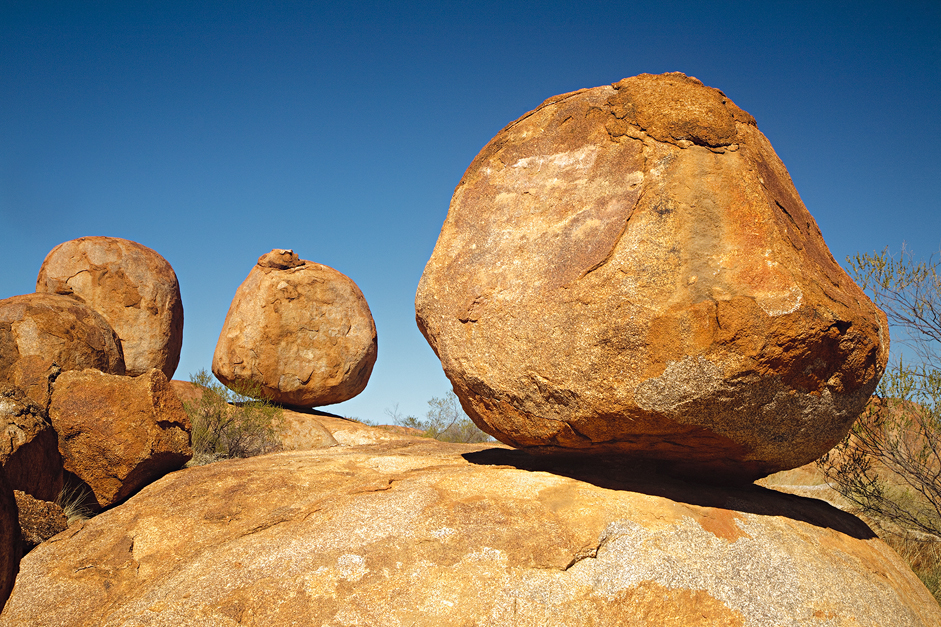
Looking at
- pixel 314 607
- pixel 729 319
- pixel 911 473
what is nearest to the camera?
pixel 314 607

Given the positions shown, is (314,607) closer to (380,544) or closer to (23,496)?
(380,544)

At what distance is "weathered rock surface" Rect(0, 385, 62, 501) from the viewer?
3850 mm

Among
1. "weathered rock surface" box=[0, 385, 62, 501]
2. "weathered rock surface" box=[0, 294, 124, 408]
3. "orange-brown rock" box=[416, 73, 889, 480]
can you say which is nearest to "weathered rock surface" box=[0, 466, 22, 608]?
"weathered rock surface" box=[0, 385, 62, 501]

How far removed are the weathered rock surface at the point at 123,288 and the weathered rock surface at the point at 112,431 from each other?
263 inches

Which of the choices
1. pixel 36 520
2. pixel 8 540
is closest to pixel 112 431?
pixel 36 520

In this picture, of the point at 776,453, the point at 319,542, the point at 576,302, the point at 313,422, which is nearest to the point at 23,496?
the point at 319,542

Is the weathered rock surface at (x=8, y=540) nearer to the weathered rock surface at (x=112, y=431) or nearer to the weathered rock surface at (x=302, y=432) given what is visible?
the weathered rock surface at (x=112, y=431)

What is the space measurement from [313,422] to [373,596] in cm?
894

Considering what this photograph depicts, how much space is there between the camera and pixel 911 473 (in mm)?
5949

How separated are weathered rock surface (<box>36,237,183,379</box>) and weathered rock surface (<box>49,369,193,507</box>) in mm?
6674

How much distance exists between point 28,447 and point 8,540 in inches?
26.0

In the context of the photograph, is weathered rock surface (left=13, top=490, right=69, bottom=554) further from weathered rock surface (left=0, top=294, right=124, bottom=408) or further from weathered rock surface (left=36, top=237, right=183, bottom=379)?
weathered rock surface (left=36, top=237, right=183, bottom=379)

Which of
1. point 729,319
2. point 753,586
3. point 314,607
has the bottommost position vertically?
point 314,607

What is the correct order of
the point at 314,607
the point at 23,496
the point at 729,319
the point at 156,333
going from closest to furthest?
the point at 314,607 → the point at 729,319 → the point at 23,496 → the point at 156,333
